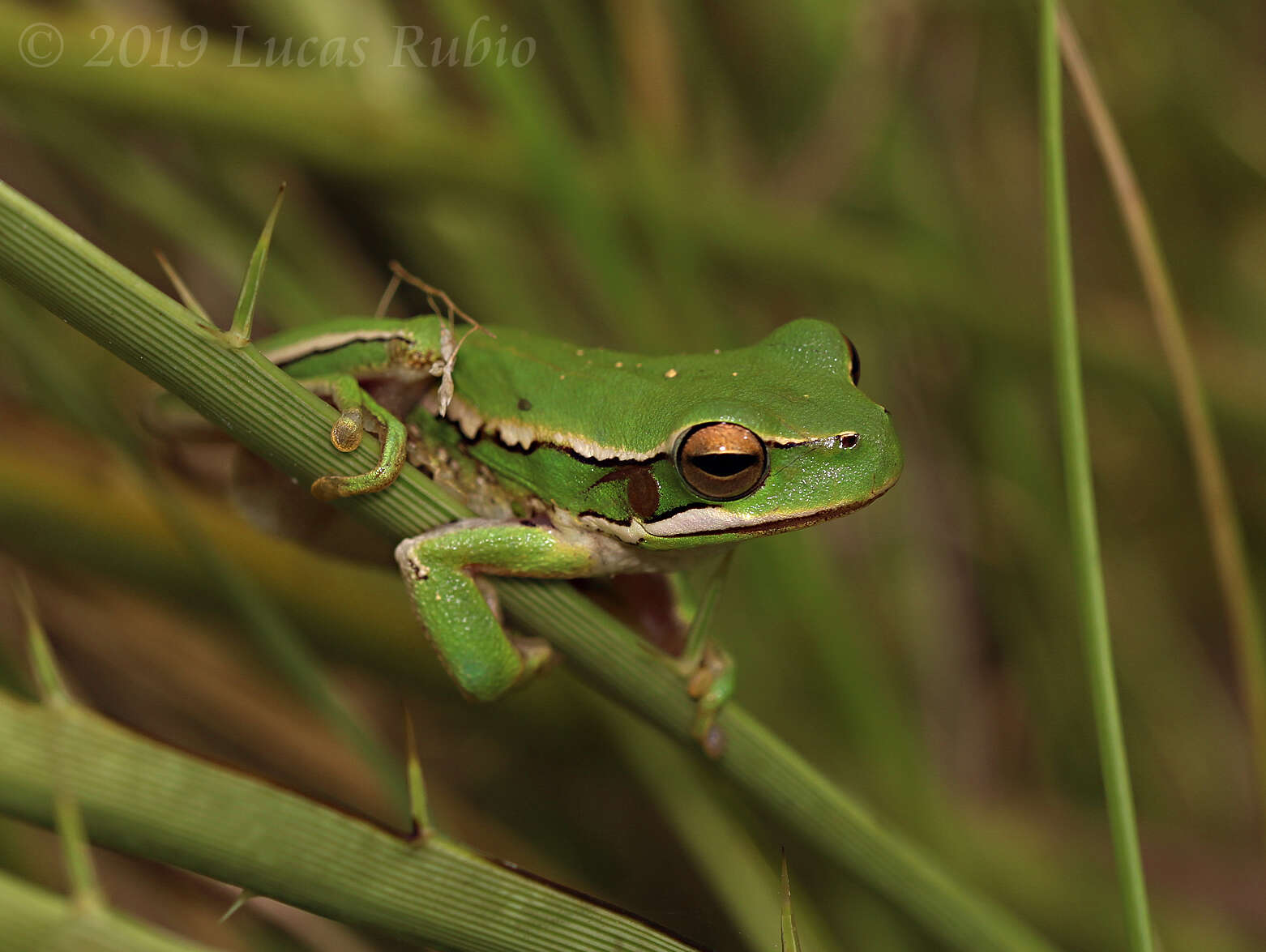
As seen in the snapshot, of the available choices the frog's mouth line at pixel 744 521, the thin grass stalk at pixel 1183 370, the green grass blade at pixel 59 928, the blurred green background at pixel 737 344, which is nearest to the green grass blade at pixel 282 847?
the green grass blade at pixel 59 928

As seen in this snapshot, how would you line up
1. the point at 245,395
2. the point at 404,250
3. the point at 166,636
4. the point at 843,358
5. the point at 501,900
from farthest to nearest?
the point at 404,250 < the point at 166,636 < the point at 843,358 < the point at 245,395 < the point at 501,900

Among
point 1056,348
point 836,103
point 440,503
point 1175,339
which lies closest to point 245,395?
point 440,503

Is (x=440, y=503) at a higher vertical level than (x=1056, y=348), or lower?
lower

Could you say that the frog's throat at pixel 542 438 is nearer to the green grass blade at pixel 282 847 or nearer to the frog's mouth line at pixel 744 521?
the frog's mouth line at pixel 744 521

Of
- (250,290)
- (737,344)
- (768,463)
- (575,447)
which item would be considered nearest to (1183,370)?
(768,463)

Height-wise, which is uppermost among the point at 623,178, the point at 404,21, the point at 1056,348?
the point at 404,21

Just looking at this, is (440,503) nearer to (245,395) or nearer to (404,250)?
(245,395)

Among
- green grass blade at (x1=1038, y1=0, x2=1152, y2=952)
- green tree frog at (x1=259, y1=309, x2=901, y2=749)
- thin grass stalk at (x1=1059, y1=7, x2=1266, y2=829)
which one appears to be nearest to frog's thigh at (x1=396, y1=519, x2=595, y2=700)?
green tree frog at (x1=259, y1=309, x2=901, y2=749)
